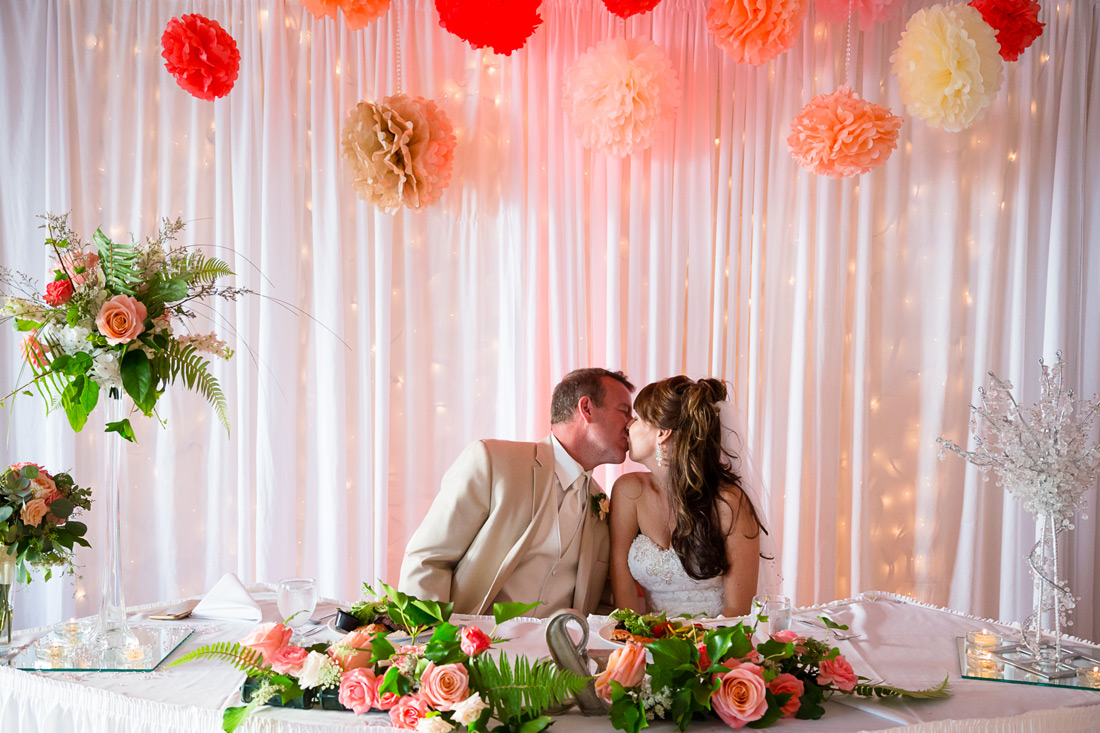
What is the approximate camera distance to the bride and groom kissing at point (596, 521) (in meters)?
2.71

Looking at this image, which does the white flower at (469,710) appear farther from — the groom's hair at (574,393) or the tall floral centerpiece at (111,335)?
the groom's hair at (574,393)

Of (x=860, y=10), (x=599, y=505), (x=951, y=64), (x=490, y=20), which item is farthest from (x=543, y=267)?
(x=951, y=64)

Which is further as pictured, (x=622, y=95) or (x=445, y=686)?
(x=622, y=95)

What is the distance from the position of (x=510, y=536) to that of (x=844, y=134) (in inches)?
74.6

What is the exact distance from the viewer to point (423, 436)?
12.1 ft

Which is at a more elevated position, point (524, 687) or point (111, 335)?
point (111, 335)

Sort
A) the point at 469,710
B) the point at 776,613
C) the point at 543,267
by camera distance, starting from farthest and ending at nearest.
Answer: the point at 543,267 → the point at 776,613 → the point at 469,710

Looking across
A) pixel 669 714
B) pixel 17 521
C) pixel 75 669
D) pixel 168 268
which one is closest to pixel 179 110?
pixel 168 268

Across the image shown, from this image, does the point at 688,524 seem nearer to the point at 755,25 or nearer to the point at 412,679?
the point at 412,679

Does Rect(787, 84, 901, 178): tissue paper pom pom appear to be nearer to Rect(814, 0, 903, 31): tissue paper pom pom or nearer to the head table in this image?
Rect(814, 0, 903, 31): tissue paper pom pom

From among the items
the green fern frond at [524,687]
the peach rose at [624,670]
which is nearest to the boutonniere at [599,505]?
the peach rose at [624,670]

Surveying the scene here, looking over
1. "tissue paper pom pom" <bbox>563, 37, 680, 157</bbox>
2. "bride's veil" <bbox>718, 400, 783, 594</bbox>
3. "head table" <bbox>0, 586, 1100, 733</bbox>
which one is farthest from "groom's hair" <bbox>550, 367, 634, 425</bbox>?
"head table" <bbox>0, 586, 1100, 733</bbox>

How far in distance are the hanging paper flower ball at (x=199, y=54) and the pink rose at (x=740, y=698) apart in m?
2.72

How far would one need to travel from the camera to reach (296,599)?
1790 mm
